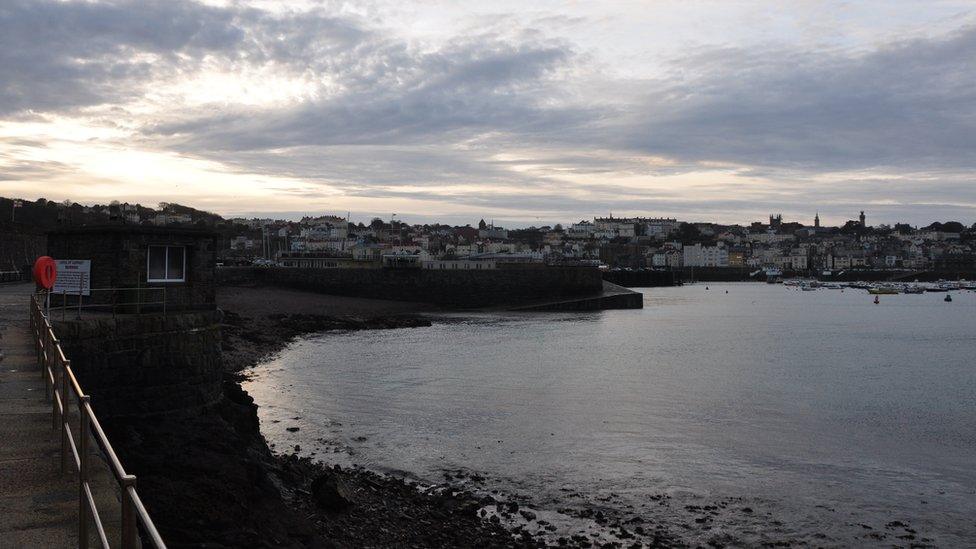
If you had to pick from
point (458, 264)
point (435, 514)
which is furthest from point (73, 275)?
point (458, 264)

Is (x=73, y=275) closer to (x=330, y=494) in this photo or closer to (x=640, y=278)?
(x=330, y=494)

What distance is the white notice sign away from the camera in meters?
18.2

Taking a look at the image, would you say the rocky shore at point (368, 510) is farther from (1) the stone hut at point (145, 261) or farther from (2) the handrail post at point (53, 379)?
(2) the handrail post at point (53, 379)

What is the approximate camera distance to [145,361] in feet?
49.5

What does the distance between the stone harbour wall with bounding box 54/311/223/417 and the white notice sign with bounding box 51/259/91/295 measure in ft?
12.1

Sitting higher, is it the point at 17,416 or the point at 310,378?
the point at 17,416

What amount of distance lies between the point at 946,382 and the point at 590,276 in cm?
5114

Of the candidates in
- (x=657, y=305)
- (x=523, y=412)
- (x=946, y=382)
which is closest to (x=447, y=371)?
(x=523, y=412)

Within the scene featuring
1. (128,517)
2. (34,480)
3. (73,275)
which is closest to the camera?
(128,517)

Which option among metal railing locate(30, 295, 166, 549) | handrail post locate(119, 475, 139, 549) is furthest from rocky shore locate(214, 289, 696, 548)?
handrail post locate(119, 475, 139, 549)

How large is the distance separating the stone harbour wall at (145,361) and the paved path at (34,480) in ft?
9.43

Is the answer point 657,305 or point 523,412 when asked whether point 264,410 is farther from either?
point 657,305

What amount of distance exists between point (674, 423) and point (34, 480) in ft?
62.6

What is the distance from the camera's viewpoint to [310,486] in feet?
48.3
